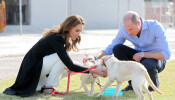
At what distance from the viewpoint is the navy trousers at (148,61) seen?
172 inches

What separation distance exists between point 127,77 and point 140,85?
0.22m

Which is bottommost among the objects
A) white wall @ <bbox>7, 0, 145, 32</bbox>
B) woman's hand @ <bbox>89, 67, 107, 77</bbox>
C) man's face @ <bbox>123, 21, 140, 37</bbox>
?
white wall @ <bbox>7, 0, 145, 32</bbox>

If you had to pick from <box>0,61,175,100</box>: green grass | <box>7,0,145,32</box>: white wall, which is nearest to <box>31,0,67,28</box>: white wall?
<box>7,0,145,32</box>: white wall

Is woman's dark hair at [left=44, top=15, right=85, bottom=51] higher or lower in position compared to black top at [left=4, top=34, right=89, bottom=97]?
higher

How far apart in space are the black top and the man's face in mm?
825

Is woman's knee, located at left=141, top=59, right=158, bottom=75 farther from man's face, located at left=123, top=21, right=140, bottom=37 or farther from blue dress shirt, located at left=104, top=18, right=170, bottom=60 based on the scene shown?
man's face, located at left=123, top=21, right=140, bottom=37

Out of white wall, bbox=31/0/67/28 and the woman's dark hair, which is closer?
the woman's dark hair

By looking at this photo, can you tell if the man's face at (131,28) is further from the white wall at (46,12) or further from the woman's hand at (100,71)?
the white wall at (46,12)

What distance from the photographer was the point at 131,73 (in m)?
3.72

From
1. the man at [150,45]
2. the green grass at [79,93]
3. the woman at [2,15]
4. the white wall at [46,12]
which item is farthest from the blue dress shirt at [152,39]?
the white wall at [46,12]

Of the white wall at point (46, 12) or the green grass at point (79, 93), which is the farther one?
the white wall at point (46, 12)

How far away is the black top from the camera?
163 inches

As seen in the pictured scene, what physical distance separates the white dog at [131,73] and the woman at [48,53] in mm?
289

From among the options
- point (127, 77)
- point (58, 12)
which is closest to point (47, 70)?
point (127, 77)
